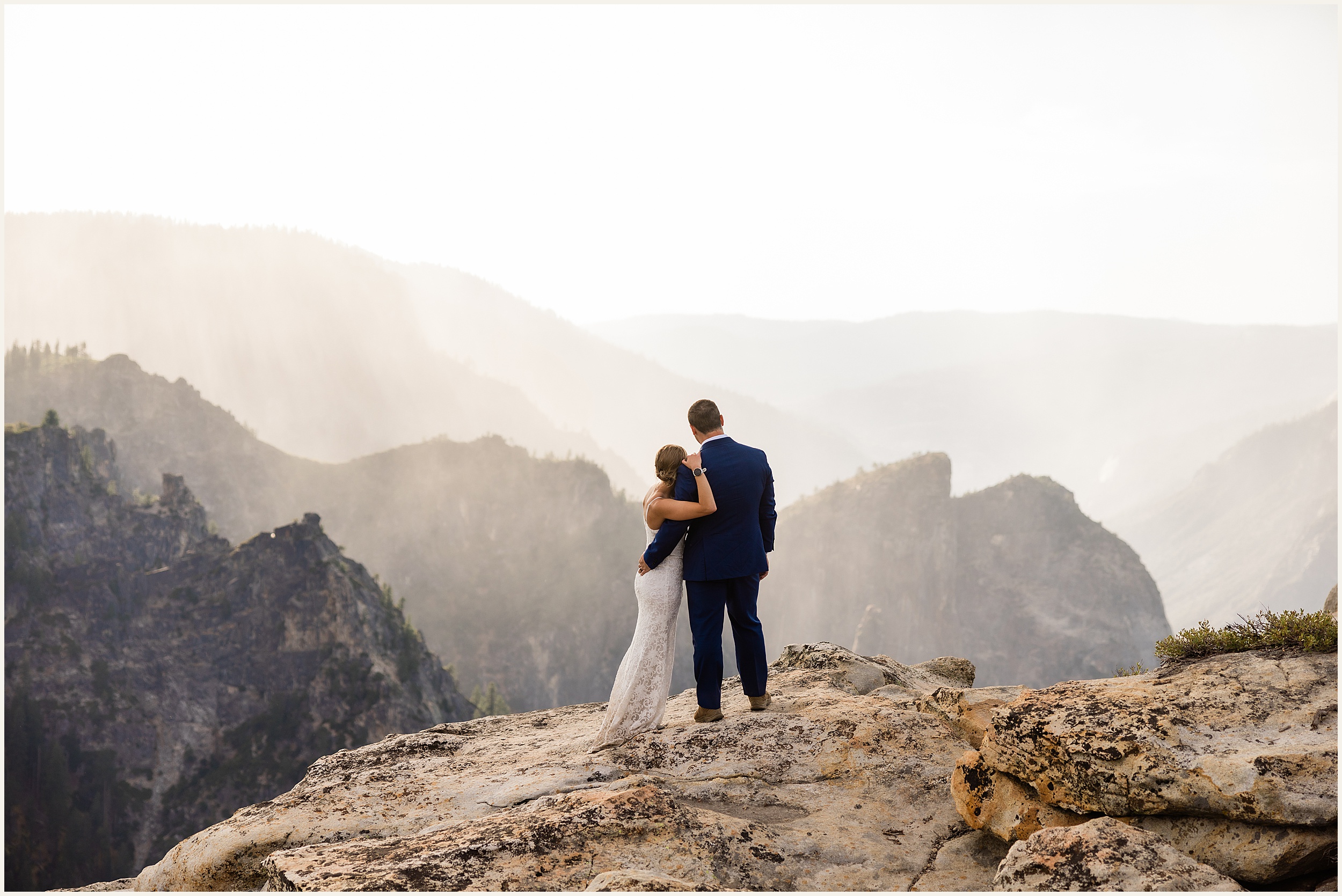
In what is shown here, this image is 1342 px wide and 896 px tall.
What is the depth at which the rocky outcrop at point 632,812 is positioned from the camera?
16.3 ft

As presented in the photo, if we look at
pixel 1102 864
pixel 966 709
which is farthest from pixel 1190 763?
pixel 966 709

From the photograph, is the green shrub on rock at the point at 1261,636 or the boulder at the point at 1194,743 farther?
the green shrub on rock at the point at 1261,636

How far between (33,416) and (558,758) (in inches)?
5614

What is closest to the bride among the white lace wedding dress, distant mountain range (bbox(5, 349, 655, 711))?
the white lace wedding dress

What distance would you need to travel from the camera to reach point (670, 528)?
22.4 ft

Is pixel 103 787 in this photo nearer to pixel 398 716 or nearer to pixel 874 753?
pixel 398 716

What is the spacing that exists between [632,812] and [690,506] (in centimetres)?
227

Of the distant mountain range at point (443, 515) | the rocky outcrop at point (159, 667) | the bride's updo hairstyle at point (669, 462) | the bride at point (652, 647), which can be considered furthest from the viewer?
the distant mountain range at point (443, 515)

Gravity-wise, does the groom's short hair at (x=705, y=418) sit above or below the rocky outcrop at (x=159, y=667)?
above

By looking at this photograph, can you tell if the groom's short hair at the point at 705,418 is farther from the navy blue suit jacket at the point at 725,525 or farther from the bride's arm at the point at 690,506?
the bride's arm at the point at 690,506

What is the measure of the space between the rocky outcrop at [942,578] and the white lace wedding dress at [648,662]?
132471 millimetres

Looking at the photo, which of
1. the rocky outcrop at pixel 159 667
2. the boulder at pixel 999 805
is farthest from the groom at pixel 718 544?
the rocky outcrop at pixel 159 667

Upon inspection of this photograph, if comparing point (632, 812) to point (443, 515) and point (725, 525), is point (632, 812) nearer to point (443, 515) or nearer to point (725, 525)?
point (725, 525)

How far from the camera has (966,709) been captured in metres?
6.80
